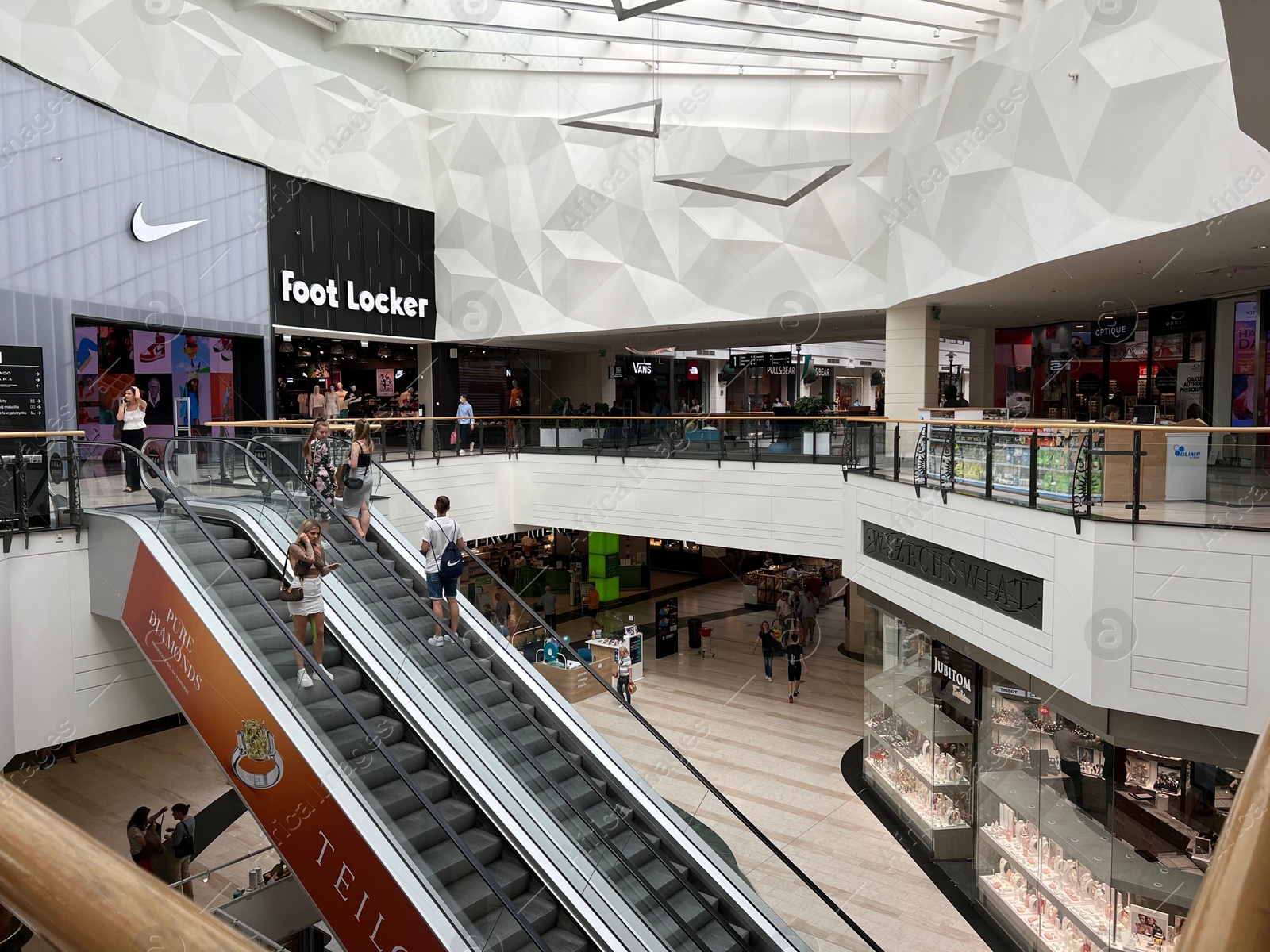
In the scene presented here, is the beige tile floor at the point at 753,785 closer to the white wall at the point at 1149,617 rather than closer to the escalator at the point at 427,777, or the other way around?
the escalator at the point at 427,777

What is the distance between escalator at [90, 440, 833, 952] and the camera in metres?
6.34

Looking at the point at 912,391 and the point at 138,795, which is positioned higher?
the point at 912,391

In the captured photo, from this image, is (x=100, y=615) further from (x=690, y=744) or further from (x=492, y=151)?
(x=492, y=151)

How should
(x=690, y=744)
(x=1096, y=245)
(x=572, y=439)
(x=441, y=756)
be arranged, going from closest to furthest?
(x=441, y=756), (x=1096, y=245), (x=690, y=744), (x=572, y=439)

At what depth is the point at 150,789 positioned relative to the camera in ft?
41.3

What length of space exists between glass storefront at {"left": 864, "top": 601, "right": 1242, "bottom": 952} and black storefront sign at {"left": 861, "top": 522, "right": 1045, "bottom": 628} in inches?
36.9

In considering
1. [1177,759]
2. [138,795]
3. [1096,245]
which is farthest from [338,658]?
[1096,245]

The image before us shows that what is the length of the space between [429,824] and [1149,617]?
6.52 meters

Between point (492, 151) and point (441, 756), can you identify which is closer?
point (441, 756)

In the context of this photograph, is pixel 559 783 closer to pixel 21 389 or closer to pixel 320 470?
pixel 320 470

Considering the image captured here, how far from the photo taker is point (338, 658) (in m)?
7.95

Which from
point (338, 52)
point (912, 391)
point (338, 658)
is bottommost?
point (338, 658)

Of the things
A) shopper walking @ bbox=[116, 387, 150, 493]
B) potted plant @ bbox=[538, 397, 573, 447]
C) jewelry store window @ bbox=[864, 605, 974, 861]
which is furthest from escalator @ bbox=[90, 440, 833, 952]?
potted plant @ bbox=[538, 397, 573, 447]

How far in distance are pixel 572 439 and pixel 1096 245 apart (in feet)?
38.6
